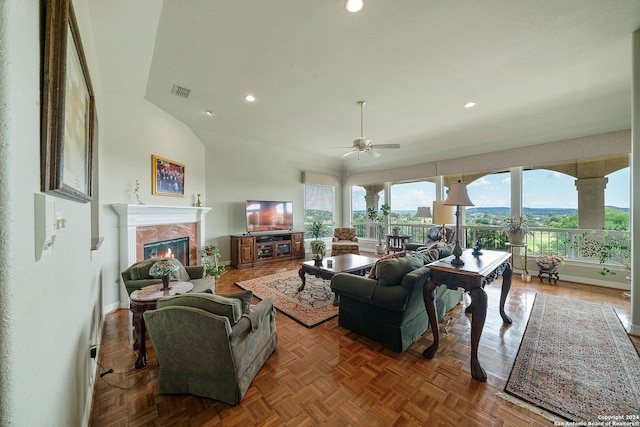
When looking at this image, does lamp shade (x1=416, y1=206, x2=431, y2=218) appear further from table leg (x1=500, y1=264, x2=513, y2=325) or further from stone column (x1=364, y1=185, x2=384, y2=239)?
table leg (x1=500, y1=264, x2=513, y2=325)

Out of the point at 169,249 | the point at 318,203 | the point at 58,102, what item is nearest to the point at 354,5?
the point at 58,102

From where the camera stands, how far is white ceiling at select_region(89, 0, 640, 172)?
6.58 ft

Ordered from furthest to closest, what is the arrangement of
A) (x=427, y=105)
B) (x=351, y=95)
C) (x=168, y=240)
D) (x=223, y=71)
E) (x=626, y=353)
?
1. (x=168, y=240)
2. (x=427, y=105)
3. (x=351, y=95)
4. (x=223, y=71)
5. (x=626, y=353)

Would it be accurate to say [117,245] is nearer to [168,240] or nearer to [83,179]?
[168,240]

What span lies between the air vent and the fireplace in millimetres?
2201

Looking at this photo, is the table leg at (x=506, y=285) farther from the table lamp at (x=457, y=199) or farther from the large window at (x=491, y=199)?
the large window at (x=491, y=199)

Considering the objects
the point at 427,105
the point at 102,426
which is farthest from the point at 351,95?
the point at 102,426

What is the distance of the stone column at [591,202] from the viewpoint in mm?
4066

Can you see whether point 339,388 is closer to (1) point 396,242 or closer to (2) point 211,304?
(2) point 211,304

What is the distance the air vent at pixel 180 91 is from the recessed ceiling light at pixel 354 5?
7.89 feet

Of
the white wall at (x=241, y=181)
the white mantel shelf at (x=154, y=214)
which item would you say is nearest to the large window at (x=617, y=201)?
the white wall at (x=241, y=181)

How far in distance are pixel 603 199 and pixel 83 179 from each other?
267 inches

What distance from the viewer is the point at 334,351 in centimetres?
221

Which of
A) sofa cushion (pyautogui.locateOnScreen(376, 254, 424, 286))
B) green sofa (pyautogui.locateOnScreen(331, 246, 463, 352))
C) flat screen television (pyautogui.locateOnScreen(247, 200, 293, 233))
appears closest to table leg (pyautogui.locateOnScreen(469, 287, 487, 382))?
green sofa (pyautogui.locateOnScreen(331, 246, 463, 352))
